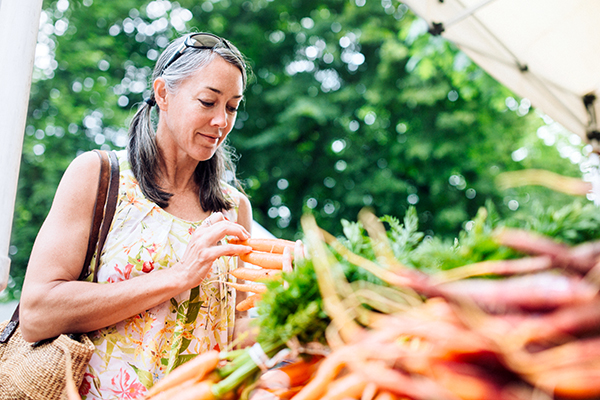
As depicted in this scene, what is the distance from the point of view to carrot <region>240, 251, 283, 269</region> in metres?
1.25

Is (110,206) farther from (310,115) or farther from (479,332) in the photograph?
(310,115)

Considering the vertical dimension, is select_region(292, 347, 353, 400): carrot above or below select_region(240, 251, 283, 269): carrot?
below

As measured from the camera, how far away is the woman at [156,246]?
1.17 meters

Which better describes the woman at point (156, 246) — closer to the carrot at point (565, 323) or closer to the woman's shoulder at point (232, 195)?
the woman's shoulder at point (232, 195)

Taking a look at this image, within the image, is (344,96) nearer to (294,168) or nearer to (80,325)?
(294,168)

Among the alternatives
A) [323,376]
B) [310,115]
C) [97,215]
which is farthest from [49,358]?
[310,115]

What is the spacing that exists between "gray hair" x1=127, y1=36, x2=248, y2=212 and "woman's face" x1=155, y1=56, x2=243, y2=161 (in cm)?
3

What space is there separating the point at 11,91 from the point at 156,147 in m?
0.45

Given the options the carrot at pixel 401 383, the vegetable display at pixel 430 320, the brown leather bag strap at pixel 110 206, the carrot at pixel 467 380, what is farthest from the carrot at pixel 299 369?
the brown leather bag strap at pixel 110 206

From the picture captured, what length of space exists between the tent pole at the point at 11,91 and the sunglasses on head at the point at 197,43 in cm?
43

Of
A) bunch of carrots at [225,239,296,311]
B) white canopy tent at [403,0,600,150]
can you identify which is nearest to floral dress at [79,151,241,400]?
bunch of carrots at [225,239,296,311]

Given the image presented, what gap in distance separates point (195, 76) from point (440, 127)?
6.93m

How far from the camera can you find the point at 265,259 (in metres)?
1.29

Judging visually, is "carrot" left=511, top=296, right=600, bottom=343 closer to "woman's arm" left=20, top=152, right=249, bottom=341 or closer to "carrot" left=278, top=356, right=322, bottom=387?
"carrot" left=278, top=356, right=322, bottom=387
